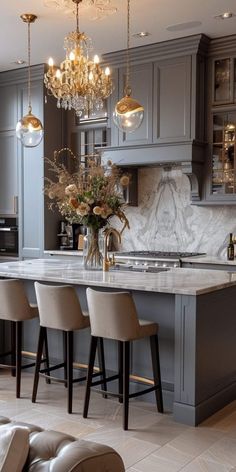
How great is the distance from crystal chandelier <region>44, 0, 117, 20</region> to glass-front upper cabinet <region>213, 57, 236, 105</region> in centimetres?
141

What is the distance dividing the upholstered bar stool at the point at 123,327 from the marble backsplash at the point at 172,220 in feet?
7.92

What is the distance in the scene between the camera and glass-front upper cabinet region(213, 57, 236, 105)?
5.42 meters

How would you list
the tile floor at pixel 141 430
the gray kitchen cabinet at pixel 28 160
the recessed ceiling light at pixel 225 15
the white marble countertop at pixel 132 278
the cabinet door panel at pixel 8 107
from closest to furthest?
the tile floor at pixel 141 430 → the white marble countertop at pixel 132 278 → the recessed ceiling light at pixel 225 15 → the gray kitchen cabinet at pixel 28 160 → the cabinet door panel at pixel 8 107

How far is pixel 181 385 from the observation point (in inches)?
140

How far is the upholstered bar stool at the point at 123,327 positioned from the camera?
11.2 ft

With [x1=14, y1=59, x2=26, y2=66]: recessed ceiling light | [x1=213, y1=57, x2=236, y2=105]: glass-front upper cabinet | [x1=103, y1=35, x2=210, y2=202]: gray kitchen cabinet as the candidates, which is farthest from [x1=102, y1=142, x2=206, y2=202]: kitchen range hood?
[x1=14, y1=59, x2=26, y2=66]: recessed ceiling light

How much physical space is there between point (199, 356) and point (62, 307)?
3.22 feet

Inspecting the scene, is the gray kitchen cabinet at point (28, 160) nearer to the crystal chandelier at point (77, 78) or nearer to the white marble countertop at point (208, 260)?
the white marble countertop at point (208, 260)

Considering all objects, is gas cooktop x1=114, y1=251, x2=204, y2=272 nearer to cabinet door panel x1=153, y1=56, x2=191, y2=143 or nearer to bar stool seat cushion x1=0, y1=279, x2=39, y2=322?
cabinet door panel x1=153, y1=56, x2=191, y2=143

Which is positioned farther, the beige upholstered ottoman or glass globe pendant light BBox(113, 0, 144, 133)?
glass globe pendant light BBox(113, 0, 144, 133)

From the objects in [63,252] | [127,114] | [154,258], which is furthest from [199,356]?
[63,252]

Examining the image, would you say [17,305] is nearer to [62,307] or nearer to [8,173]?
[62,307]

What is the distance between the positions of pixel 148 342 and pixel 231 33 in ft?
10.7

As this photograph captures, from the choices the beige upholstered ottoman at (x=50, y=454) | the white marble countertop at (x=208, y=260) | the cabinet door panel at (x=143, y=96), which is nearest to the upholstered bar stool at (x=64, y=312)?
the white marble countertop at (x=208, y=260)
